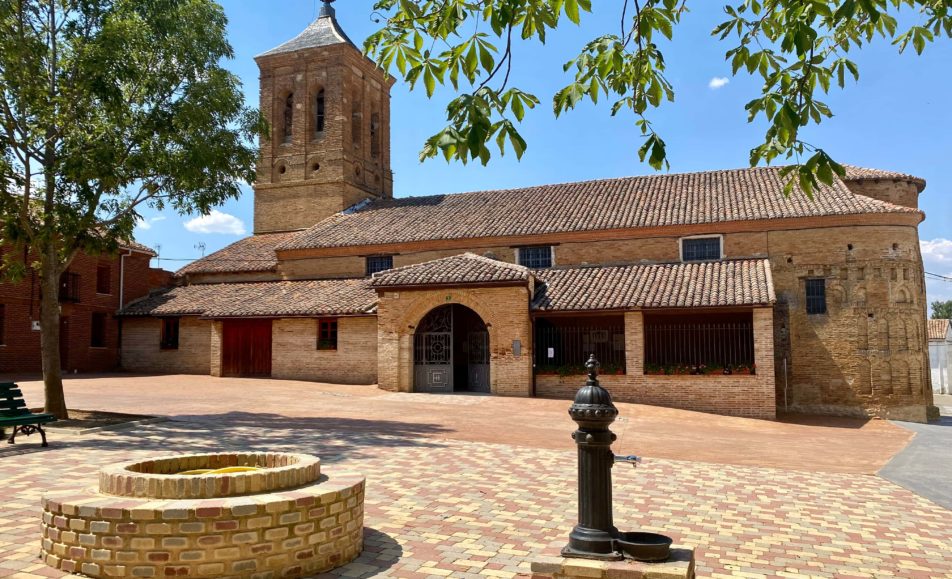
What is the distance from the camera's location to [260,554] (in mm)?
4750

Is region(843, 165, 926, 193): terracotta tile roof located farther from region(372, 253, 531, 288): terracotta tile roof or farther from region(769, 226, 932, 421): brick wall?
region(372, 253, 531, 288): terracotta tile roof

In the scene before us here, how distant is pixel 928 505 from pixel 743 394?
1116 centimetres

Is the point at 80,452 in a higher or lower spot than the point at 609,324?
lower

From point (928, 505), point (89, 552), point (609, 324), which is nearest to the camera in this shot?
point (89, 552)

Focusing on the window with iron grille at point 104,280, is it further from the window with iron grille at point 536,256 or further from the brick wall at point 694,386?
the brick wall at point 694,386

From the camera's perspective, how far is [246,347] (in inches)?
1054

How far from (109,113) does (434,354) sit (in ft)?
40.0

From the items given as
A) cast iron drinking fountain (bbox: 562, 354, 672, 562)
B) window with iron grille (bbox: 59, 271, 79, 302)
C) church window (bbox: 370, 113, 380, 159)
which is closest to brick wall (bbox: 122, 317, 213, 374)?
window with iron grille (bbox: 59, 271, 79, 302)

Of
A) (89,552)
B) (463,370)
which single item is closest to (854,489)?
(89,552)

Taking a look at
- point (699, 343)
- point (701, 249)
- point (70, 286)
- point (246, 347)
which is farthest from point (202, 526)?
point (70, 286)

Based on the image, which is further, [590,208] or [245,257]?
[245,257]

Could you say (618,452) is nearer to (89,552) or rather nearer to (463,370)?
(89,552)

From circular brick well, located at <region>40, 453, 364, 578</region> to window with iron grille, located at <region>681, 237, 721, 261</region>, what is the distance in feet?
65.8

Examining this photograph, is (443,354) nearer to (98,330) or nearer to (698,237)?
(698,237)
